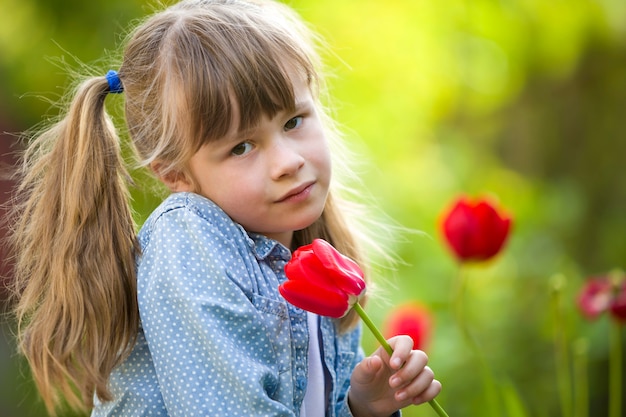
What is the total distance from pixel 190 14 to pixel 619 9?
266 cm

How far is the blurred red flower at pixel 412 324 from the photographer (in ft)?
7.13

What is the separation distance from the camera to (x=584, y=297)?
1.96 meters

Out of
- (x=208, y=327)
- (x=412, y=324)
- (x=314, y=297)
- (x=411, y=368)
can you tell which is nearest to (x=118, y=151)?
(x=208, y=327)

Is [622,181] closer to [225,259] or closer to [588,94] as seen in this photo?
[588,94]

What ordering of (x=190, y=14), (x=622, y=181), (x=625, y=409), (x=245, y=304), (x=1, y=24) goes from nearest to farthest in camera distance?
(x=245, y=304) < (x=190, y=14) < (x=625, y=409) < (x=1, y=24) < (x=622, y=181)

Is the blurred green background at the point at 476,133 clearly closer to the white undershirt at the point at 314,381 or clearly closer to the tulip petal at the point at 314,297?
the white undershirt at the point at 314,381

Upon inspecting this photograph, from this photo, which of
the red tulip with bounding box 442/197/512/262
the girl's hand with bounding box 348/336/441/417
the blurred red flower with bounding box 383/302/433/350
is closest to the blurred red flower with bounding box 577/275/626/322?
the red tulip with bounding box 442/197/512/262

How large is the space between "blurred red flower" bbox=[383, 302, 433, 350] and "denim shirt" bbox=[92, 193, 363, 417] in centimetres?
73

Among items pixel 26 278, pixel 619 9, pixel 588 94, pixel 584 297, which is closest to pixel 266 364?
pixel 26 278

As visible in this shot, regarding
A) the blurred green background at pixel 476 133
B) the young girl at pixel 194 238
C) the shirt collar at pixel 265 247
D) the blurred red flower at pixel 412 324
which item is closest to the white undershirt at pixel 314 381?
the young girl at pixel 194 238

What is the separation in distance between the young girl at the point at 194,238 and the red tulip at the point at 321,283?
110mm

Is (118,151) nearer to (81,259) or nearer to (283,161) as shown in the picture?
(81,259)

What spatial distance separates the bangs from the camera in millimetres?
1380

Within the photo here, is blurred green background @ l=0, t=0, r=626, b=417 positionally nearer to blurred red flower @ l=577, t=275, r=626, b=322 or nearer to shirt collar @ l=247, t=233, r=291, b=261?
blurred red flower @ l=577, t=275, r=626, b=322
